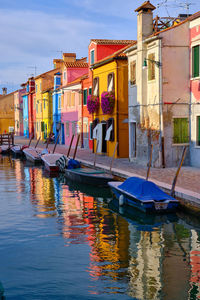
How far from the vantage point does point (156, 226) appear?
12.8m

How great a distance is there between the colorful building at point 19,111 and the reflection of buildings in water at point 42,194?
49.3m

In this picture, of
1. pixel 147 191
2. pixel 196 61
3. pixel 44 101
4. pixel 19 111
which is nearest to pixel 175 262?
pixel 147 191

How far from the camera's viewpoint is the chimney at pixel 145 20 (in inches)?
882

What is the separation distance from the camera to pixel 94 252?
10.1m

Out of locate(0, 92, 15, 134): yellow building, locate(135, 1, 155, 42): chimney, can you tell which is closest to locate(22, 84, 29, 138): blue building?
locate(0, 92, 15, 134): yellow building

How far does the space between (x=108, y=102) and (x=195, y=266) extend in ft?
63.5

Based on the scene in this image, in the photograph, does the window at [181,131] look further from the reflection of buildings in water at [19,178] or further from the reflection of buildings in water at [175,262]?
the reflection of buildings in water at [175,262]

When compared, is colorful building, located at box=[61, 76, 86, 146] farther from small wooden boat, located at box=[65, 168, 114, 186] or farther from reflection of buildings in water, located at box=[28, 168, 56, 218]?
small wooden boat, located at box=[65, 168, 114, 186]

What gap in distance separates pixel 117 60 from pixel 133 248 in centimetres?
1826

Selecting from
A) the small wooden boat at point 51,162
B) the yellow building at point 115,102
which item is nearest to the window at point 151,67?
the yellow building at point 115,102

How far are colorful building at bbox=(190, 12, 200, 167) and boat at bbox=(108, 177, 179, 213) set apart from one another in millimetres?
6591

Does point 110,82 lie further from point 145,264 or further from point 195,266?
point 195,266

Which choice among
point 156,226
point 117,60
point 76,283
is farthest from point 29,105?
point 76,283

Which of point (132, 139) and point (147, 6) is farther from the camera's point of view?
point (132, 139)
